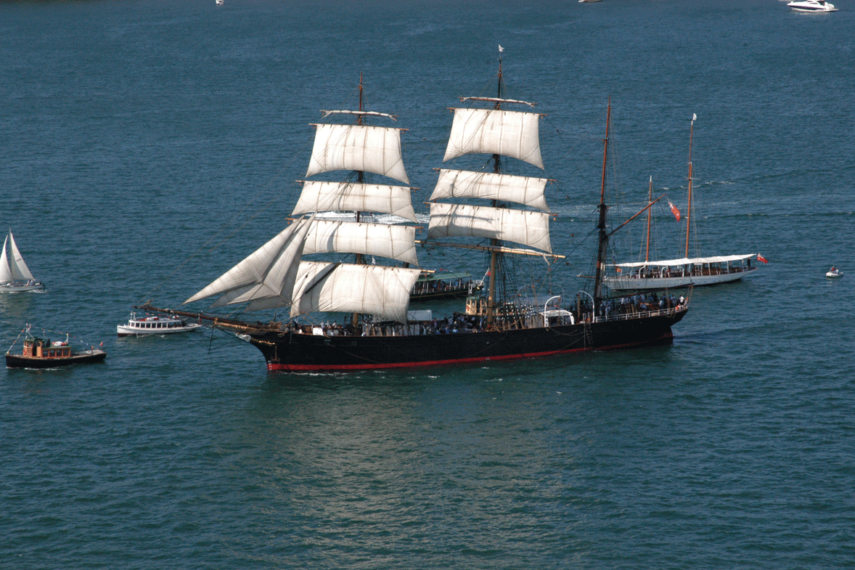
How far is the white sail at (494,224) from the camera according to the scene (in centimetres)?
9662

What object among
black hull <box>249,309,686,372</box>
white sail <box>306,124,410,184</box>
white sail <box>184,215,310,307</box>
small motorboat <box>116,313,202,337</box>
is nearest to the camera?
white sail <box>184,215,310,307</box>

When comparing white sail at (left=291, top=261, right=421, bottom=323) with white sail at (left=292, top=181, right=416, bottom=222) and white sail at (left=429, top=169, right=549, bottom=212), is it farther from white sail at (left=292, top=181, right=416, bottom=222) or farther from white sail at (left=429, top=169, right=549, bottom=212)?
white sail at (left=429, top=169, right=549, bottom=212)

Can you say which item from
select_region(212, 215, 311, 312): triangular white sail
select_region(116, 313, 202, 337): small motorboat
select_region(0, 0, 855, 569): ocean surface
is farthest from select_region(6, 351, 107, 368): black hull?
select_region(212, 215, 311, 312): triangular white sail

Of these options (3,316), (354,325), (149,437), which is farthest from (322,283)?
(3,316)

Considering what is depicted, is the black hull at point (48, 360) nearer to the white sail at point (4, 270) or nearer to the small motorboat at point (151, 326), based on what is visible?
the small motorboat at point (151, 326)

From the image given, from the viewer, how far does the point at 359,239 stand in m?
94.2

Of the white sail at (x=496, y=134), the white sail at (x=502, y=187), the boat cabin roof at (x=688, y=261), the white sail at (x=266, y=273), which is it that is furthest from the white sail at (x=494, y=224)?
the boat cabin roof at (x=688, y=261)

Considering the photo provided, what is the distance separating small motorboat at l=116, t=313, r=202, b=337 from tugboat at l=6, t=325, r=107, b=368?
20.5 feet

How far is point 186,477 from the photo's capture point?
241 feet

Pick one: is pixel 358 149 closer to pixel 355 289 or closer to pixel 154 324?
pixel 355 289

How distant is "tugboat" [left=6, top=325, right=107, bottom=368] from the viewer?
299ft

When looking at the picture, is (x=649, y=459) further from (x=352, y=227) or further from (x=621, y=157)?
(x=621, y=157)

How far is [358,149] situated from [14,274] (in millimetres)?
39957

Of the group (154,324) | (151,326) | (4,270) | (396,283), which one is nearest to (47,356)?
(151,326)
